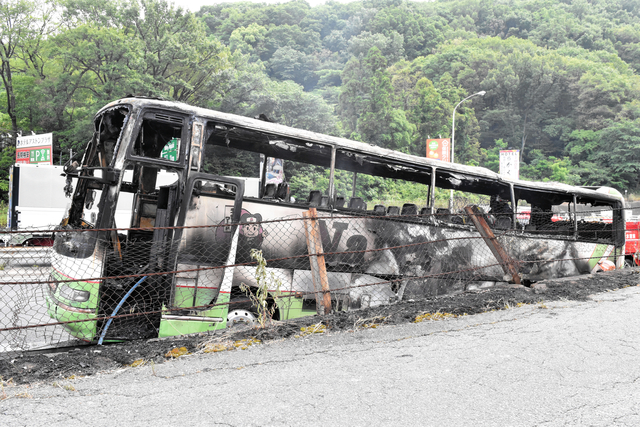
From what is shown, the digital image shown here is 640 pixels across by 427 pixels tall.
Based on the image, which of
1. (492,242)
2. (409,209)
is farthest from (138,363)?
(492,242)

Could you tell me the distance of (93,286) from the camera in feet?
16.9

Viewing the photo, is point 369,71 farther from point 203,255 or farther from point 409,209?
point 203,255

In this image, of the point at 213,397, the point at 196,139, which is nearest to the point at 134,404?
the point at 213,397

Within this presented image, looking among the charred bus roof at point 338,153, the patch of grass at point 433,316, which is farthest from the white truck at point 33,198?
the patch of grass at point 433,316

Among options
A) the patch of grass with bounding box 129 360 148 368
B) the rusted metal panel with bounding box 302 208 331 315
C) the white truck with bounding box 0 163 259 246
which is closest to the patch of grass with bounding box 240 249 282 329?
the rusted metal panel with bounding box 302 208 331 315

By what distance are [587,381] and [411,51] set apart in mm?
108506

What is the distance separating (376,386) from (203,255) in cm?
281

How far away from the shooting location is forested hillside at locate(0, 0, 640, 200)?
1261 inches

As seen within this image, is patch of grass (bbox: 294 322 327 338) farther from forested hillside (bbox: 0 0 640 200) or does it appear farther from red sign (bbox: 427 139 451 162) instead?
red sign (bbox: 427 139 451 162)

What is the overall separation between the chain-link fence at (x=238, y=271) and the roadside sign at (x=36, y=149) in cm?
1617

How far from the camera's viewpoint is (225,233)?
573cm

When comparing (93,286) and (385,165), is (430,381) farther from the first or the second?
(385,165)

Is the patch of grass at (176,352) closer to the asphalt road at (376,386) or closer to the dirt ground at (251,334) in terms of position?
the dirt ground at (251,334)

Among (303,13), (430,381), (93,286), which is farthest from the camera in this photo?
(303,13)
